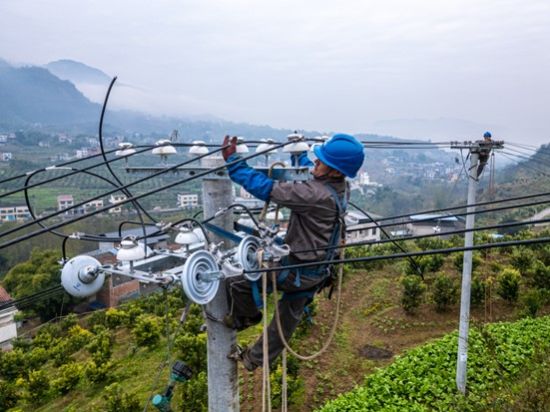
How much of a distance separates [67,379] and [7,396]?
1.99 m

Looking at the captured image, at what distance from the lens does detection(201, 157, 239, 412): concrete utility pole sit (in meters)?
3.12

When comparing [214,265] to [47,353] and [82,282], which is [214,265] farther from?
[47,353]

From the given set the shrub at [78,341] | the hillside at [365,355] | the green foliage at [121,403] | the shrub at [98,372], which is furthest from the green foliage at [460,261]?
the shrub at [78,341]

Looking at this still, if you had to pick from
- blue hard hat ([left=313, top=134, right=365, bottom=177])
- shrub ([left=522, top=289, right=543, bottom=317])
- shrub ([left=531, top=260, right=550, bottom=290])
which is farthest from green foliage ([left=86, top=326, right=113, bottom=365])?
shrub ([left=531, top=260, right=550, bottom=290])

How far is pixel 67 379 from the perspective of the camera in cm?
930

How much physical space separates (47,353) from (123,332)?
2.32 m

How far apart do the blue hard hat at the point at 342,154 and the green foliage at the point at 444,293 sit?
7718 millimetres

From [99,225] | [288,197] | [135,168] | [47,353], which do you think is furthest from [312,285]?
[99,225]

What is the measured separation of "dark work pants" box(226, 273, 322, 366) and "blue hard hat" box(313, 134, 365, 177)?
3.08 ft

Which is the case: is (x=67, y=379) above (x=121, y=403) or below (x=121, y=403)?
below

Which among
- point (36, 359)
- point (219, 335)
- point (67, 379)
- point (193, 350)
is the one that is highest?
point (219, 335)

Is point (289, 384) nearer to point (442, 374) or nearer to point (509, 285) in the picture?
point (442, 374)

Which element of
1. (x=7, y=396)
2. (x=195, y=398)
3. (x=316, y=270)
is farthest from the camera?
(x=7, y=396)

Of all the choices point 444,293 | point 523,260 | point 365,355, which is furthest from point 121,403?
point 523,260
